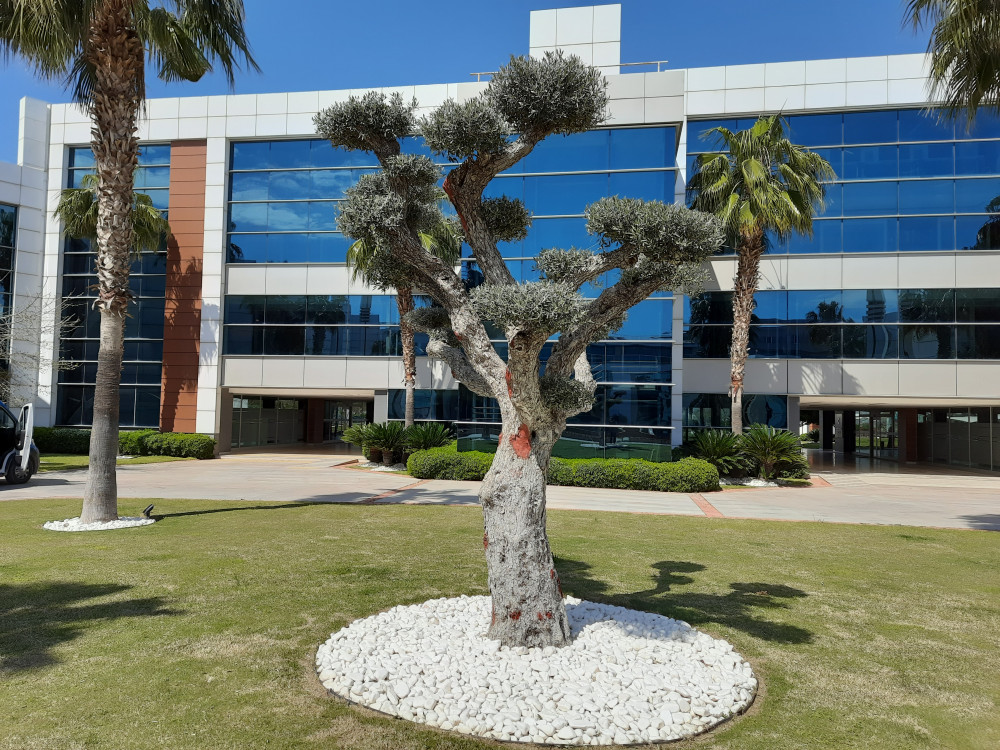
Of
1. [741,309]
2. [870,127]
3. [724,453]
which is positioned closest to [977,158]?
[870,127]

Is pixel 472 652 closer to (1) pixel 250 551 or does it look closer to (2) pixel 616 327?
(2) pixel 616 327

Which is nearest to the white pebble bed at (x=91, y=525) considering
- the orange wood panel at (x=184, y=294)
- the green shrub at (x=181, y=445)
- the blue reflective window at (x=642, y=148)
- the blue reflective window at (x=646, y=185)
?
the green shrub at (x=181, y=445)

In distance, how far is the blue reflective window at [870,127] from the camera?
22844 mm

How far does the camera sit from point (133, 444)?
2483 centimetres

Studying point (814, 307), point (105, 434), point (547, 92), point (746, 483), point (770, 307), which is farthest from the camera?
point (770, 307)

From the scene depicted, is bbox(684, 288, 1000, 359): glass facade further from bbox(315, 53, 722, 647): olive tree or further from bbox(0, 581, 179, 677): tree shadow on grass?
bbox(0, 581, 179, 677): tree shadow on grass

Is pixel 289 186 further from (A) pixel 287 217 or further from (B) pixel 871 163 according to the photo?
(B) pixel 871 163

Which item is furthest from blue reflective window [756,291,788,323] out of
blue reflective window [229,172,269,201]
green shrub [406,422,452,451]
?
blue reflective window [229,172,269,201]

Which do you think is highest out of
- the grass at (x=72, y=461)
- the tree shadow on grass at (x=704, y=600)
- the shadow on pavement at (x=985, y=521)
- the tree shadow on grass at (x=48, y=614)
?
the tree shadow on grass at (x=48, y=614)

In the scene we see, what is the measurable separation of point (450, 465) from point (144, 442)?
1315 cm

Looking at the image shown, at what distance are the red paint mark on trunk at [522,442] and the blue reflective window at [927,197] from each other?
2260 centimetres

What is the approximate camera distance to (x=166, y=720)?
4.04 m

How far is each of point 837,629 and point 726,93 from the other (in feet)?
70.8

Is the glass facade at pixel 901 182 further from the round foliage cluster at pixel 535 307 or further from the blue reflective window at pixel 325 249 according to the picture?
the round foliage cluster at pixel 535 307
